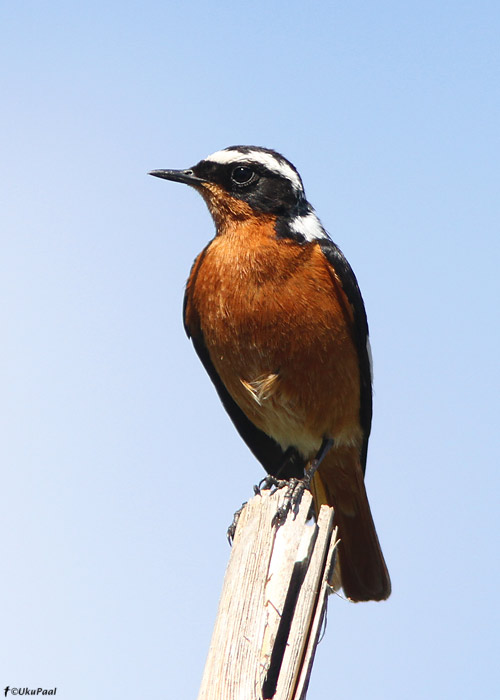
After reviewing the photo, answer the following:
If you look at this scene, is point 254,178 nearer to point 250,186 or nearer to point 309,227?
point 250,186

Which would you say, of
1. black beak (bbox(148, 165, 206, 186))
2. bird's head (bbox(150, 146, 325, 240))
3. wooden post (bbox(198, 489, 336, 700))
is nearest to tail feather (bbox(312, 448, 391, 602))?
bird's head (bbox(150, 146, 325, 240))

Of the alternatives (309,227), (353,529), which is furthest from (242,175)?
(353,529)

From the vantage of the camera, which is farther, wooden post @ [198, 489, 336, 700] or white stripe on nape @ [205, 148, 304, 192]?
white stripe on nape @ [205, 148, 304, 192]

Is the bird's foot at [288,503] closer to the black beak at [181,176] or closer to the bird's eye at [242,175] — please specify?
the bird's eye at [242,175]

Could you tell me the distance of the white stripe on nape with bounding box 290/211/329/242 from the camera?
244 inches

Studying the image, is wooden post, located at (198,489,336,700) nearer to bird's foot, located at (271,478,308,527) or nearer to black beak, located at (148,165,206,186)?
bird's foot, located at (271,478,308,527)

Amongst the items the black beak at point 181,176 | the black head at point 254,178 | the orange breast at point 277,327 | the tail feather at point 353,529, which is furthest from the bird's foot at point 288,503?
the black beak at point 181,176

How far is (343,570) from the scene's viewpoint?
262 inches

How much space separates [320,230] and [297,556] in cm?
315

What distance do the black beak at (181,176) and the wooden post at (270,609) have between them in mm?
3080

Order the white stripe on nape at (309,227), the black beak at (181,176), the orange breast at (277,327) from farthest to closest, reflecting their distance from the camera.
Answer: the black beak at (181,176) → the white stripe on nape at (309,227) → the orange breast at (277,327)

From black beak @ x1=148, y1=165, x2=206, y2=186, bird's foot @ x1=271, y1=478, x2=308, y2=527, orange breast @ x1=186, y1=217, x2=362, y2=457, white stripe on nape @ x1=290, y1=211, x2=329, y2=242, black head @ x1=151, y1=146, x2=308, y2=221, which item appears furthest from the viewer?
black beak @ x1=148, y1=165, x2=206, y2=186

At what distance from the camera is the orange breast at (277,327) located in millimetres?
5742

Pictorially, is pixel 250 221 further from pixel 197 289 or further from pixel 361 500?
pixel 361 500
